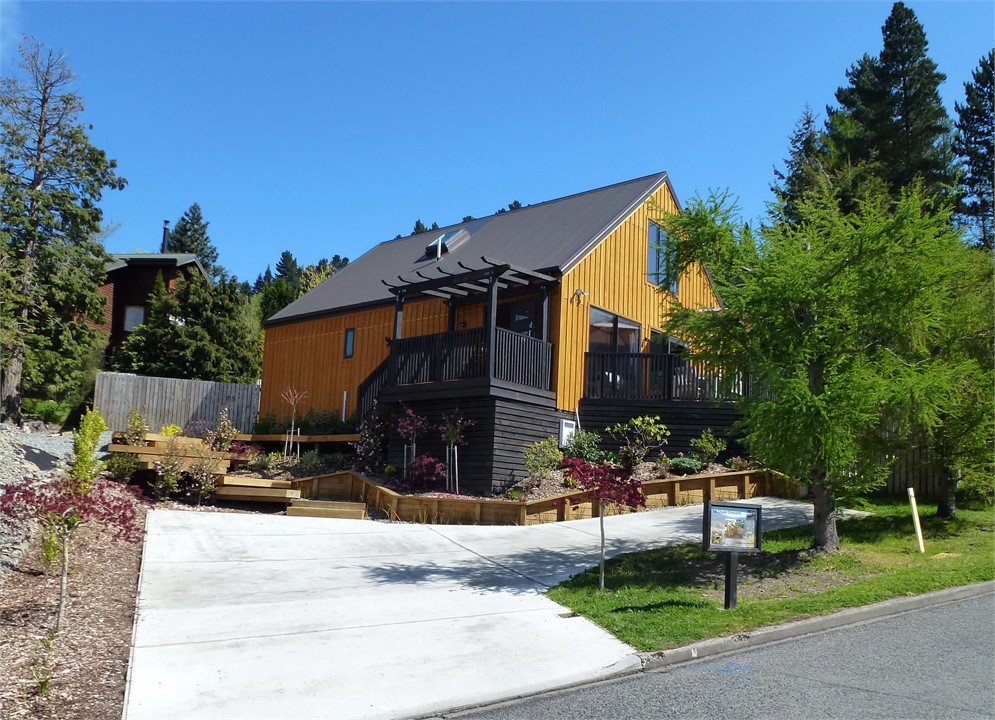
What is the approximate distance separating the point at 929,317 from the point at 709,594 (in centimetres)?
467

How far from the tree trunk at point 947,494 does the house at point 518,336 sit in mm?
4176

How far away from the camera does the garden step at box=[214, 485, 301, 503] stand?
50.3 feet

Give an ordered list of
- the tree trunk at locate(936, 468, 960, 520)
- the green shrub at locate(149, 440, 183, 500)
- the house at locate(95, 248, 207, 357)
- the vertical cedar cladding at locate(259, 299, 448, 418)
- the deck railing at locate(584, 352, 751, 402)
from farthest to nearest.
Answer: the house at locate(95, 248, 207, 357) < the vertical cedar cladding at locate(259, 299, 448, 418) < the deck railing at locate(584, 352, 751, 402) < the green shrub at locate(149, 440, 183, 500) < the tree trunk at locate(936, 468, 960, 520)

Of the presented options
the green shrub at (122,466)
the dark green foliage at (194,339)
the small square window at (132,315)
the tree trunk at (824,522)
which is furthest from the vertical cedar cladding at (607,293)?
the small square window at (132,315)

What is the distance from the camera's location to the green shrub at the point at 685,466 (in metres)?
15.9

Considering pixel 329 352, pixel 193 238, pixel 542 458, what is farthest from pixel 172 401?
pixel 193 238

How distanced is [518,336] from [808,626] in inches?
382

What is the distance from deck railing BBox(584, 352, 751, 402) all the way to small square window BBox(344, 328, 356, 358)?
711 centimetres

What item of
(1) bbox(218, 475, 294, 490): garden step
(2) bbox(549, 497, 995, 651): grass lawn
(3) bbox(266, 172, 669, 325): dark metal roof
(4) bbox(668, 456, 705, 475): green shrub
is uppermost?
(3) bbox(266, 172, 669, 325): dark metal roof

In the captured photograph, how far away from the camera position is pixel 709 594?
888 cm

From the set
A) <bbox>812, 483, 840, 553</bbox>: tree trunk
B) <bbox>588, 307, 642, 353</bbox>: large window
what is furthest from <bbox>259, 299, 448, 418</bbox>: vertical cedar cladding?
<bbox>812, 483, 840, 553</bbox>: tree trunk

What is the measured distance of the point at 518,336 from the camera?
1656cm

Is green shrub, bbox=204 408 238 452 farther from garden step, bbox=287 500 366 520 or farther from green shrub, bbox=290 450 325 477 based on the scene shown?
garden step, bbox=287 500 366 520

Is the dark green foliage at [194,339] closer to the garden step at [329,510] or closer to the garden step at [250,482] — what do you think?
the garden step at [250,482]
